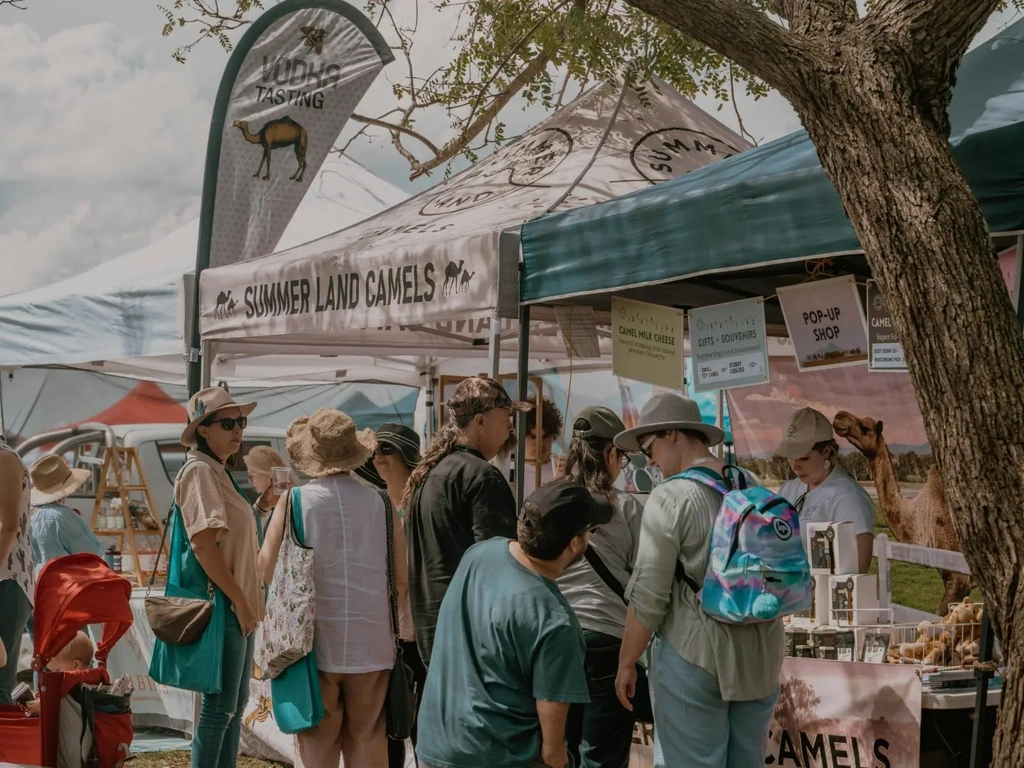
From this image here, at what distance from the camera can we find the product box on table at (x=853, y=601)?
15.0 feet

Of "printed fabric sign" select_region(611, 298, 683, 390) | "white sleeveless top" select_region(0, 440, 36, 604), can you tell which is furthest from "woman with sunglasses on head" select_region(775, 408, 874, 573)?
"white sleeveless top" select_region(0, 440, 36, 604)

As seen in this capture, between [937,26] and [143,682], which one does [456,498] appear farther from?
[143,682]

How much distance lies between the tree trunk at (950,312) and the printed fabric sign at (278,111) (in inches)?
195

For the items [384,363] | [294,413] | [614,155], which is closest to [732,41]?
[614,155]

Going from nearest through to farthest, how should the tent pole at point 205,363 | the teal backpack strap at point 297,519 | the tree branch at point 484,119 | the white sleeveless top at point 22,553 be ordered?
the teal backpack strap at point 297,519, the white sleeveless top at point 22,553, the tent pole at point 205,363, the tree branch at point 484,119

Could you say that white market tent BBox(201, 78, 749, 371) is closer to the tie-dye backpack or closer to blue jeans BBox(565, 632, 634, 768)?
blue jeans BBox(565, 632, 634, 768)

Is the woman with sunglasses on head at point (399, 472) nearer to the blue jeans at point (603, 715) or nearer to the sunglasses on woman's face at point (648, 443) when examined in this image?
the blue jeans at point (603, 715)

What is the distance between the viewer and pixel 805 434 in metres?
5.71

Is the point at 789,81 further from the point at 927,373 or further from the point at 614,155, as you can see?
the point at 614,155

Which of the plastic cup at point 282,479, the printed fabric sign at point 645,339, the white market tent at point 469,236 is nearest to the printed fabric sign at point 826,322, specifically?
the printed fabric sign at point 645,339

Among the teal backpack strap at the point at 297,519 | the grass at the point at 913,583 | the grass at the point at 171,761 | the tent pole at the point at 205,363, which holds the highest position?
the tent pole at the point at 205,363

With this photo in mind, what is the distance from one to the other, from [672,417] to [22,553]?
10.6 ft

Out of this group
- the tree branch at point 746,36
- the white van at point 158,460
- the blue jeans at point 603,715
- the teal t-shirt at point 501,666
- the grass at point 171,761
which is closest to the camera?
the teal t-shirt at point 501,666

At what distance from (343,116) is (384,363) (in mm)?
4707
